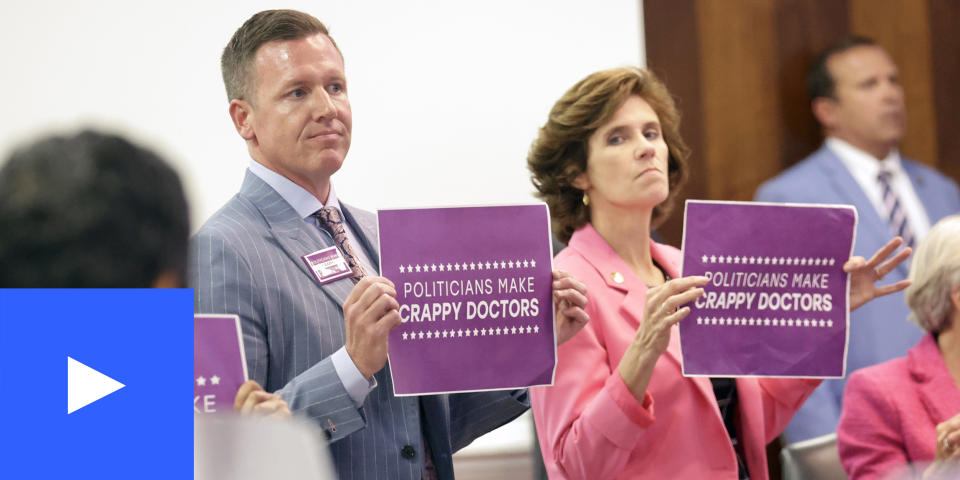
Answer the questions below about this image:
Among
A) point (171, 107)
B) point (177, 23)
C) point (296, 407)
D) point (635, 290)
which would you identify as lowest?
point (296, 407)

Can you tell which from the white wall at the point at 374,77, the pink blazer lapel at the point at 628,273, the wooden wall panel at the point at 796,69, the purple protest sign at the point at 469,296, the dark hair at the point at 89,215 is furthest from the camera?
the wooden wall panel at the point at 796,69

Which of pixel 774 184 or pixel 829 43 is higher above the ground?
pixel 829 43

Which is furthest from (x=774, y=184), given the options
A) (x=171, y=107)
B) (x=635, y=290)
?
(x=171, y=107)

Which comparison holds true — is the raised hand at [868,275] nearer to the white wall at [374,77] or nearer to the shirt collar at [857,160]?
the white wall at [374,77]

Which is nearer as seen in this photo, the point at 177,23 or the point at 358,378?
the point at 358,378

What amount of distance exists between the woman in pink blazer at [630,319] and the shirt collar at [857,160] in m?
2.08

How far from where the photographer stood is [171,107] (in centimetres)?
349

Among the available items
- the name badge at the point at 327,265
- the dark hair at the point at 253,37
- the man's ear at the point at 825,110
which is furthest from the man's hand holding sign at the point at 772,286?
the man's ear at the point at 825,110

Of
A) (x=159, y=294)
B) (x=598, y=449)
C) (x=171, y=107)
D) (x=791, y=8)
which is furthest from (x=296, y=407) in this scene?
(x=791, y=8)

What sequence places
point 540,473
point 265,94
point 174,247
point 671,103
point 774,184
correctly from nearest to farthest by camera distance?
point 174,247, point 265,94, point 671,103, point 540,473, point 774,184

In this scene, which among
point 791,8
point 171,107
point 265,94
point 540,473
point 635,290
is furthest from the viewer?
point 791,8

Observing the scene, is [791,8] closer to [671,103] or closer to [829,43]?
[829,43]

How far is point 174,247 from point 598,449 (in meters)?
1.56

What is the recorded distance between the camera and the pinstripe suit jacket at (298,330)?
2098mm
